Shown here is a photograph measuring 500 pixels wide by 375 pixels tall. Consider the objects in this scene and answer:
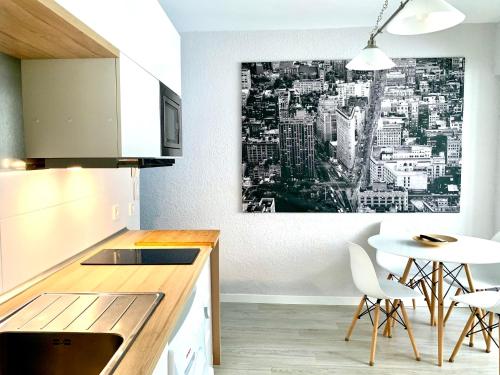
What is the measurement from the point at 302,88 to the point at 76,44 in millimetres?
2533

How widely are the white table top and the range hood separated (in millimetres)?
1933

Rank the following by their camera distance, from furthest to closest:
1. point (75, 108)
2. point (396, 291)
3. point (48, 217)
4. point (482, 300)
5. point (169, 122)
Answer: point (396, 291) < point (482, 300) < point (169, 122) < point (48, 217) < point (75, 108)

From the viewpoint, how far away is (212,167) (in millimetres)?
3803

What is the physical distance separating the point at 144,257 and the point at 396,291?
1.73 m

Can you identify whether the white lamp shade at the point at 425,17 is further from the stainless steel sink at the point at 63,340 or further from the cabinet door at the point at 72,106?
the stainless steel sink at the point at 63,340

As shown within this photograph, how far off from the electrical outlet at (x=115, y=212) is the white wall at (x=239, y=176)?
3.48ft

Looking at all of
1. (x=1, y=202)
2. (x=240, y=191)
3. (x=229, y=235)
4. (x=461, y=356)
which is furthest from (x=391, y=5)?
(x=1, y=202)

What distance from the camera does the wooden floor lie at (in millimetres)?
2678

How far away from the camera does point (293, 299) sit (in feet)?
12.5

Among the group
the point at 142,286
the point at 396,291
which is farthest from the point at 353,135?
the point at 142,286

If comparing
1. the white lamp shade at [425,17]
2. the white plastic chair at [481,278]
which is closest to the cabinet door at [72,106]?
the white lamp shade at [425,17]

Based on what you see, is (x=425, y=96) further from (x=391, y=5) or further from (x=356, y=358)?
(x=356, y=358)

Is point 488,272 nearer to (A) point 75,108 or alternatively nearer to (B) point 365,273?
(B) point 365,273

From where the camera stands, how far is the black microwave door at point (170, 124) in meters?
2.33
